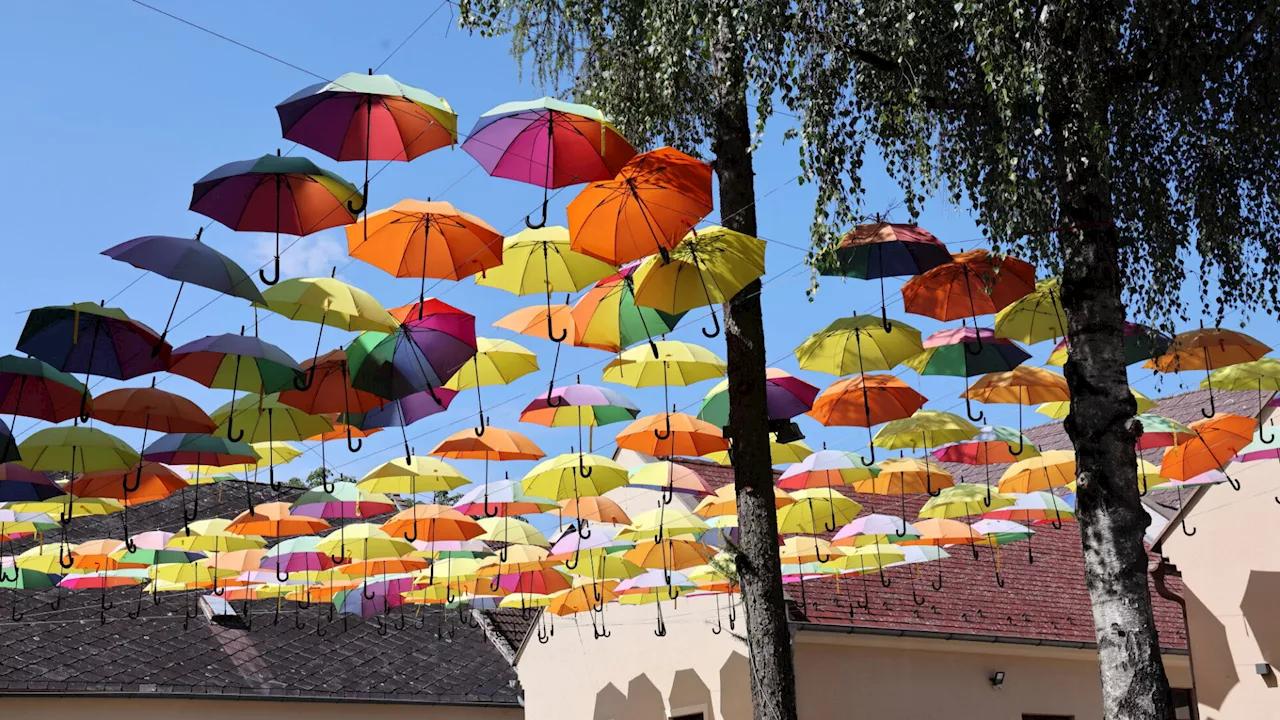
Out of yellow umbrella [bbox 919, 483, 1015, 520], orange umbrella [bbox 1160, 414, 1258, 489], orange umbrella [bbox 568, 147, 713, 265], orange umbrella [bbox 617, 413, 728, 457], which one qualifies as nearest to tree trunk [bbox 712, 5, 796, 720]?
orange umbrella [bbox 568, 147, 713, 265]

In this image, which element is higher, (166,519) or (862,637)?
(166,519)

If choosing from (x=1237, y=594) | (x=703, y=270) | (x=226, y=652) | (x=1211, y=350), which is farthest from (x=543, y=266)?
(x=226, y=652)

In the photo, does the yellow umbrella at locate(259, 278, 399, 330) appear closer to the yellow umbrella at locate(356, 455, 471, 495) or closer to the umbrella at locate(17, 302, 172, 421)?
the umbrella at locate(17, 302, 172, 421)

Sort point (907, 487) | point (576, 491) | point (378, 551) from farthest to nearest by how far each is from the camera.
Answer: point (378, 551)
point (907, 487)
point (576, 491)

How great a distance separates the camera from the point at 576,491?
43.7 feet

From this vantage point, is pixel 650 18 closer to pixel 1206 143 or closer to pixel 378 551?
pixel 1206 143

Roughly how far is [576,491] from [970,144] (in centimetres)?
618

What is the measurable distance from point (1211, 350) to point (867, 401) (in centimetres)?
329

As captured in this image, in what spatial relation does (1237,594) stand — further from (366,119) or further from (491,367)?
(366,119)

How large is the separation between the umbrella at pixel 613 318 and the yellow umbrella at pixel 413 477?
391 cm

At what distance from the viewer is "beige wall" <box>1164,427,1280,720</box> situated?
56.4 ft

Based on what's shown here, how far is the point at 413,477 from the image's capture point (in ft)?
44.9

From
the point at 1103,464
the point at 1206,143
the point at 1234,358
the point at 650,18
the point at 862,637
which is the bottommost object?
the point at 862,637

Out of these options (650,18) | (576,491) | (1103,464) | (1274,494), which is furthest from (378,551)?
(1274,494)
